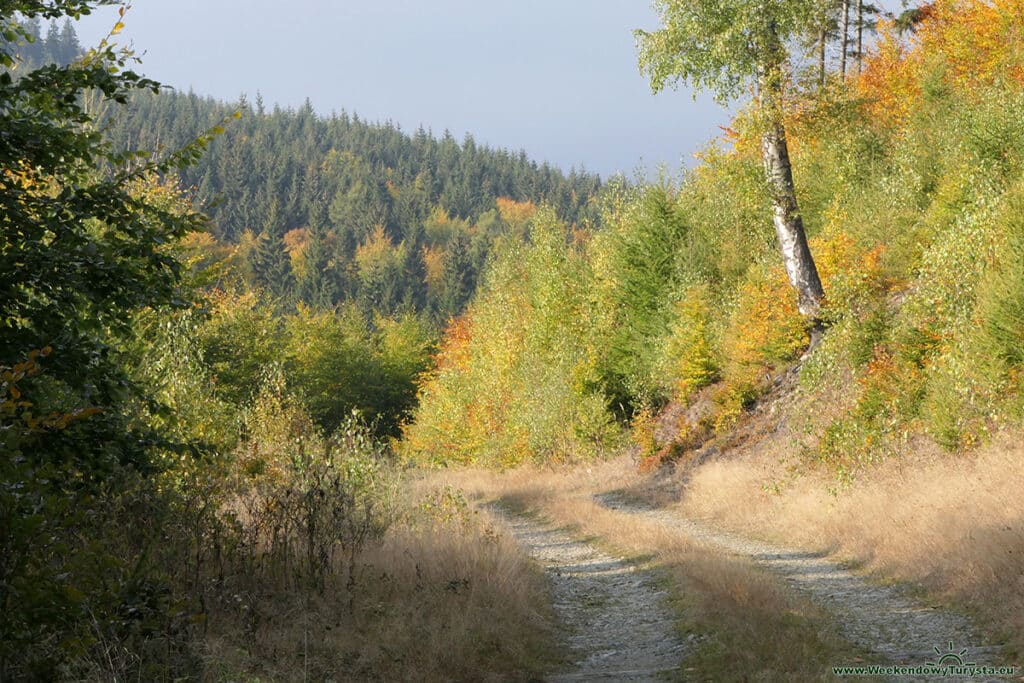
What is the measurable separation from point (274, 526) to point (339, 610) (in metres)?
1.56

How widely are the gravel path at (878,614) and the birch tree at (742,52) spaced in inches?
443

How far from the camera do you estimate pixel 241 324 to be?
3531cm

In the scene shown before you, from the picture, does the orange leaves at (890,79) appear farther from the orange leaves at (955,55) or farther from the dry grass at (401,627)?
the dry grass at (401,627)

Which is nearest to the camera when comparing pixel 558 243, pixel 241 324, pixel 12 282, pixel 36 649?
pixel 36 649

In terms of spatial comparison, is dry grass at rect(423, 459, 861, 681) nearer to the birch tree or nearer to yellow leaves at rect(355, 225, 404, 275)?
the birch tree

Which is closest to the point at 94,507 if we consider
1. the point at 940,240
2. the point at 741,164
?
the point at 940,240

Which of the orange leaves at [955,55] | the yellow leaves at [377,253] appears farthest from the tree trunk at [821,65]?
the yellow leaves at [377,253]

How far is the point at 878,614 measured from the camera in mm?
9648

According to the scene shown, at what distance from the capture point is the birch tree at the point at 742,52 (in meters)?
21.0

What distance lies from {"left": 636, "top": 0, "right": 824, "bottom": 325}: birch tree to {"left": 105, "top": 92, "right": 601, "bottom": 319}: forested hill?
85.9 metres

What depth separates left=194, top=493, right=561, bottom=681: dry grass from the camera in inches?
276

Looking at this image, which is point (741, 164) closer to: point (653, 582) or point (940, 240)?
point (940, 240)

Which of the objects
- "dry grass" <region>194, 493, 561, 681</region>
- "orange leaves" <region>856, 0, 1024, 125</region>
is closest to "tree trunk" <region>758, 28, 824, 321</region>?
"orange leaves" <region>856, 0, 1024, 125</region>

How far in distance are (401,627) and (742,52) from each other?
58.3ft
